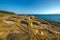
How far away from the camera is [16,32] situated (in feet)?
16.3

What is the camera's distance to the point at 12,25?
5.03 m

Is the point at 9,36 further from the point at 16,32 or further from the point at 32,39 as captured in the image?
the point at 32,39

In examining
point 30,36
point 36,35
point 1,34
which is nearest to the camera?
point 1,34

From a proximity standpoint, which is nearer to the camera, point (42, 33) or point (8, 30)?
point (8, 30)

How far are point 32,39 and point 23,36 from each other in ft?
1.67

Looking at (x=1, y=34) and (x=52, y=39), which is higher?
(x=1, y=34)

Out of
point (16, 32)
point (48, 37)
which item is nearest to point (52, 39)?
point (48, 37)

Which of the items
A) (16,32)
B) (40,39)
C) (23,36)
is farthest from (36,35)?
(16,32)

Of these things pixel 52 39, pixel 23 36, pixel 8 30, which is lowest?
pixel 52 39

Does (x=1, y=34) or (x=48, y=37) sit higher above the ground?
(x=1, y=34)

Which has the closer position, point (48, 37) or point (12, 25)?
point (12, 25)

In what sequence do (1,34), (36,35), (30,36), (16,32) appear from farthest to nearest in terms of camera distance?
(36,35)
(30,36)
(16,32)
(1,34)

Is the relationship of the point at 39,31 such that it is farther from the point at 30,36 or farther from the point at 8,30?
the point at 8,30

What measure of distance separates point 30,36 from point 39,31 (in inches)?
28.3
